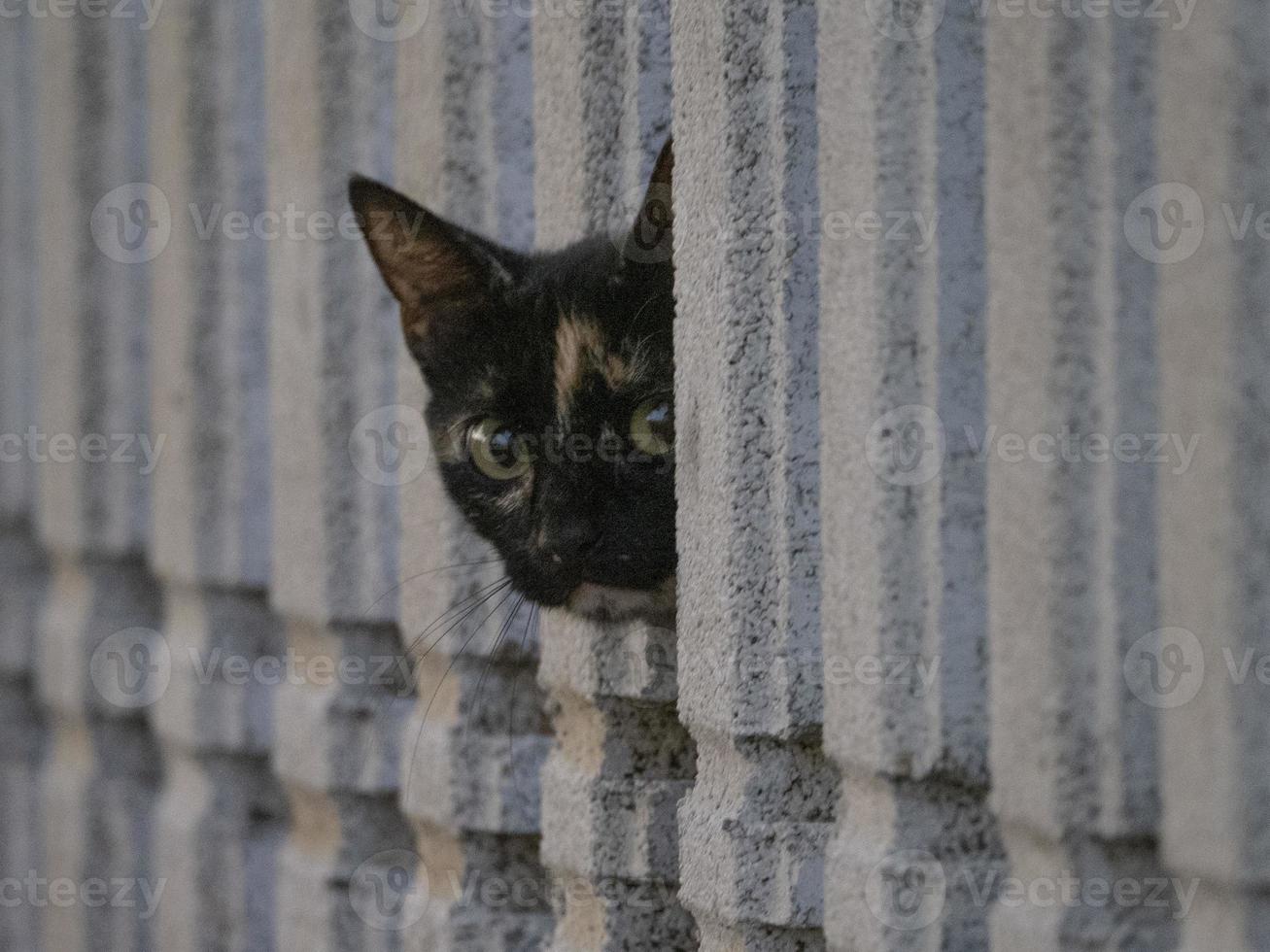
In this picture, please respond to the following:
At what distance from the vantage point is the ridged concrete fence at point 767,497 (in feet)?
3.29

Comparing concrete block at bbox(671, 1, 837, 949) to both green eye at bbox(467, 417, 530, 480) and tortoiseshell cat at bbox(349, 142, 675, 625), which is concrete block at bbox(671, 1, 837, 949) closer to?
tortoiseshell cat at bbox(349, 142, 675, 625)

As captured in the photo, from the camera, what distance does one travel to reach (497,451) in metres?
2.04

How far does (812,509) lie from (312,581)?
1.28m

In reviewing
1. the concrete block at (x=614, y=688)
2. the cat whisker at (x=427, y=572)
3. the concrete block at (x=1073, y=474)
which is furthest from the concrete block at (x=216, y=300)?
the concrete block at (x=1073, y=474)

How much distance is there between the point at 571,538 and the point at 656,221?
377 millimetres

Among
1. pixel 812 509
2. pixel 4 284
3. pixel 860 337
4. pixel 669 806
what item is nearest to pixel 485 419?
pixel 669 806

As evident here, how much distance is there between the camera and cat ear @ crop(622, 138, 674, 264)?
5.60 feet

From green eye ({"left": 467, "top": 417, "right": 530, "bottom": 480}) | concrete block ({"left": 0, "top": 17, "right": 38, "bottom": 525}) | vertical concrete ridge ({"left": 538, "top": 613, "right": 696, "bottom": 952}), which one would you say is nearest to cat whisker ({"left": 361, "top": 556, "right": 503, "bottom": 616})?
green eye ({"left": 467, "top": 417, "right": 530, "bottom": 480})

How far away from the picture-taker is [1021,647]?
3.70 feet

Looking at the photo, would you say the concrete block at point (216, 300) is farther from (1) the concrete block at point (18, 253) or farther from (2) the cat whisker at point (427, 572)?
(1) the concrete block at point (18, 253)

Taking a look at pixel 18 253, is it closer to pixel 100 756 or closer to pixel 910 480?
pixel 100 756

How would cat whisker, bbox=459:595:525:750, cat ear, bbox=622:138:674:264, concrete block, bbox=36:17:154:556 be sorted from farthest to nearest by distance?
concrete block, bbox=36:17:154:556
cat whisker, bbox=459:595:525:750
cat ear, bbox=622:138:674:264

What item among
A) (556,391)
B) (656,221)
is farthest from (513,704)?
(656,221)

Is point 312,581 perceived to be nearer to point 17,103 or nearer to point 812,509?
point 812,509
